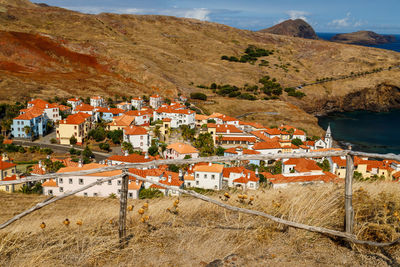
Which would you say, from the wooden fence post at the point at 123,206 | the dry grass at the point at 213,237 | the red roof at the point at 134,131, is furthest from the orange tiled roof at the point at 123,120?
the wooden fence post at the point at 123,206

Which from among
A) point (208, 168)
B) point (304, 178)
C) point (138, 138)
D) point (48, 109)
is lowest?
point (208, 168)

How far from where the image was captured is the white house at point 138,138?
51969 mm

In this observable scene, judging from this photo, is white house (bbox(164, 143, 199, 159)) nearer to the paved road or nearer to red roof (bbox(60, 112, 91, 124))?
the paved road

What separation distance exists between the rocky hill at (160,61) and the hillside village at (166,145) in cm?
1677

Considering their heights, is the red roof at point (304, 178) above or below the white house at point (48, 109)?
below

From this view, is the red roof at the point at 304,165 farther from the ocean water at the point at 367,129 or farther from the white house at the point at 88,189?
the ocean water at the point at 367,129

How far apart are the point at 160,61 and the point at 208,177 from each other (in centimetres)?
7681

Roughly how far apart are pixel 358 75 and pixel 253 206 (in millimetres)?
141482

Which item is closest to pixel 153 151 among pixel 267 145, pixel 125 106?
pixel 267 145

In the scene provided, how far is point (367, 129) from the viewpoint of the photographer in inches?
3558

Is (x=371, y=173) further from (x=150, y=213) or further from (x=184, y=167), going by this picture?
(x=150, y=213)

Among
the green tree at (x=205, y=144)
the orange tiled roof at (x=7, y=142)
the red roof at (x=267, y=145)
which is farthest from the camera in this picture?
the red roof at (x=267, y=145)

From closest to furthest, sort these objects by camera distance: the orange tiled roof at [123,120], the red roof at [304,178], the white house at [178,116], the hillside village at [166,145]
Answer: the red roof at [304,178] → the hillside village at [166,145] → the orange tiled roof at [123,120] → the white house at [178,116]

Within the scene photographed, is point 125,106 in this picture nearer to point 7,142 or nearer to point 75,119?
point 75,119
